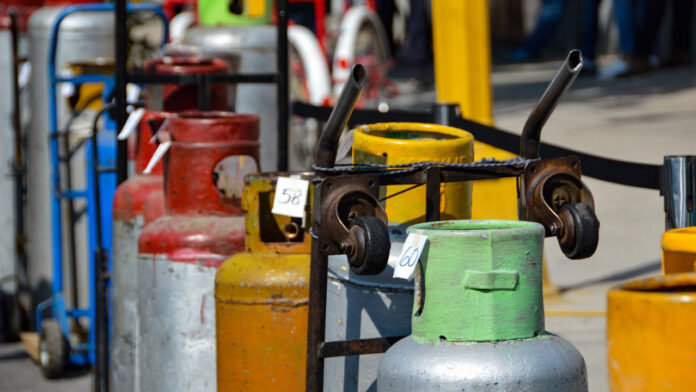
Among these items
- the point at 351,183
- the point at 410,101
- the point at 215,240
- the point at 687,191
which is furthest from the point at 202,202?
the point at 410,101

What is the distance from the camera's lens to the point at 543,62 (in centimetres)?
1711

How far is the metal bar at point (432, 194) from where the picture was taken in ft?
8.09

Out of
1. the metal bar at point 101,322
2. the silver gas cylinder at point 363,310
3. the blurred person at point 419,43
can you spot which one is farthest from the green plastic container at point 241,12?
the blurred person at point 419,43

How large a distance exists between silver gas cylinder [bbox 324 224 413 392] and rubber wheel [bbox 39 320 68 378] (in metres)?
2.75

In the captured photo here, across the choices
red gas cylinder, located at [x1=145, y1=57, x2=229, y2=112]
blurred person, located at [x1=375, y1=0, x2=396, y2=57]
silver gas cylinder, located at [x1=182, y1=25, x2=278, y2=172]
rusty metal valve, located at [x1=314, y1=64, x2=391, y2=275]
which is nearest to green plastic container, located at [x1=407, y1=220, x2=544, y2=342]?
rusty metal valve, located at [x1=314, y1=64, x2=391, y2=275]

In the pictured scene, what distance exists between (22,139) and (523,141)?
4276mm

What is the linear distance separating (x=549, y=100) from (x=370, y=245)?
0.54 meters

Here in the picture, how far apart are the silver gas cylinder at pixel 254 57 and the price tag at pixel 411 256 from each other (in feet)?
12.1

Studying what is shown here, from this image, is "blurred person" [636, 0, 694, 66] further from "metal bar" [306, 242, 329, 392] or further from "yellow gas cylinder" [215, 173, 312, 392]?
"metal bar" [306, 242, 329, 392]

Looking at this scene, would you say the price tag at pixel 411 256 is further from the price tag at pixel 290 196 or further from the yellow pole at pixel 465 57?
the yellow pole at pixel 465 57

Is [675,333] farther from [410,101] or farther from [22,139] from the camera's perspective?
[410,101]

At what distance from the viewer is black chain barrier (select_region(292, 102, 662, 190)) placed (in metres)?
3.45

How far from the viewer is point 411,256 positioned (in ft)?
7.24

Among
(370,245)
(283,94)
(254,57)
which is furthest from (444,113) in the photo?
(254,57)
